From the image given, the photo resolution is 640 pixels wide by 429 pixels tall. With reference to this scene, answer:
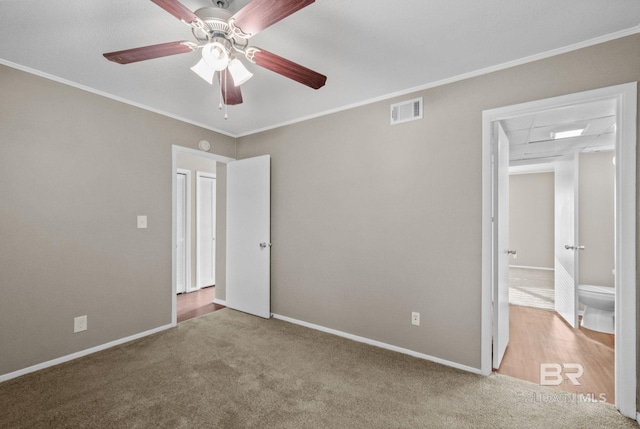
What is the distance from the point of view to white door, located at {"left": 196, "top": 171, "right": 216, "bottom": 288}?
201 inches

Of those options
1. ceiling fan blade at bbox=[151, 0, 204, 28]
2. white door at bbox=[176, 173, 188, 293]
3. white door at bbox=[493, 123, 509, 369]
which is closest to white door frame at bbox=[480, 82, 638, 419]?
white door at bbox=[493, 123, 509, 369]

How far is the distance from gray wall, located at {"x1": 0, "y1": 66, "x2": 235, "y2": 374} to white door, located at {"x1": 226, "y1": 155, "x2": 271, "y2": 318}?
88 centimetres

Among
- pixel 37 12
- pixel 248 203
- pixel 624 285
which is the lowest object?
pixel 624 285

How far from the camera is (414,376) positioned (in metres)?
2.33

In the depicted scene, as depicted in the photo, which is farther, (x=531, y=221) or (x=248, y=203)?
(x=531, y=221)

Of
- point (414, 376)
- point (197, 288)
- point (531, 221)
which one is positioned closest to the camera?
point (414, 376)

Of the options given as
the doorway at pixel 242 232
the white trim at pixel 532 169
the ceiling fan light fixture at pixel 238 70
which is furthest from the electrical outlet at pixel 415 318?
the white trim at pixel 532 169

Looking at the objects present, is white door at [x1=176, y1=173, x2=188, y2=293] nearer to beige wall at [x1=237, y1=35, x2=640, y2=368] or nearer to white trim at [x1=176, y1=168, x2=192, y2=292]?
white trim at [x1=176, y1=168, x2=192, y2=292]

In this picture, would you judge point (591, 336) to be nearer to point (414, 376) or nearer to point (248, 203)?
point (414, 376)

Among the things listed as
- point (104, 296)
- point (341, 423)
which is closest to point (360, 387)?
point (341, 423)

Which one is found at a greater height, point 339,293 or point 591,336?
point 339,293

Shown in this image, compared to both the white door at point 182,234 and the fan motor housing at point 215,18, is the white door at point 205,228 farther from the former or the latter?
the fan motor housing at point 215,18

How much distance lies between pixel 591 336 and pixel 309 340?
9.96 feet

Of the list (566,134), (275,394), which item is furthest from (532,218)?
(275,394)
